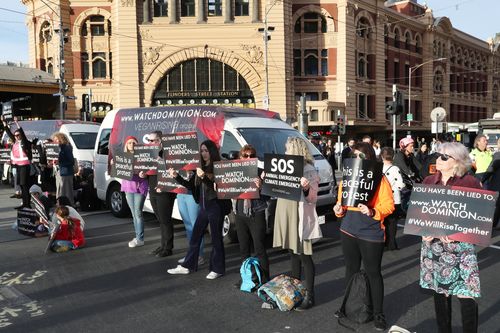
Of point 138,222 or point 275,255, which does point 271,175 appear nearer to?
point 275,255

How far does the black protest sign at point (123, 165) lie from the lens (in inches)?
308

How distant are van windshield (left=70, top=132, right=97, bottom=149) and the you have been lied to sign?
1319 cm

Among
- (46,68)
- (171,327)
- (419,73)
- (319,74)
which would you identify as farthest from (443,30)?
(171,327)

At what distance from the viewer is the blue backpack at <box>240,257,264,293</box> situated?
225 inches

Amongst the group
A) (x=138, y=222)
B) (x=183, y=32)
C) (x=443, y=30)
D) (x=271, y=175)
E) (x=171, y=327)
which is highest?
(x=443, y=30)

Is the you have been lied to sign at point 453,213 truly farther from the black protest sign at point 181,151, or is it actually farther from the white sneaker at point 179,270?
the white sneaker at point 179,270

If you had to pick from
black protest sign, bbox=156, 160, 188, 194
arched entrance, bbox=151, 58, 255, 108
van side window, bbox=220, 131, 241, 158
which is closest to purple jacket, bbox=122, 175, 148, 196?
black protest sign, bbox=156, 160, 188, 194

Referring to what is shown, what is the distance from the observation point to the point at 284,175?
5250 millimetres

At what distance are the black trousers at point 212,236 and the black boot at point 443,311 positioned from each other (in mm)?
2999

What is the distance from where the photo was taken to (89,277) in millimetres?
6430

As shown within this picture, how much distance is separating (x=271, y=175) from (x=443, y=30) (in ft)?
183

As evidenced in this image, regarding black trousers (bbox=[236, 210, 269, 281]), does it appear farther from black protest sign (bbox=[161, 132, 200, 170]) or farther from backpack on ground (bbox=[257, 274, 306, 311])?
black protest sign (bbox=[161, 132, 200, 170])

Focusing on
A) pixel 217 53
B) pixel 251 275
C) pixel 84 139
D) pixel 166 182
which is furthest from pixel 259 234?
pixel 217 53

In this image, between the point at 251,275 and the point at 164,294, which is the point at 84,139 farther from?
the point at 251,275
